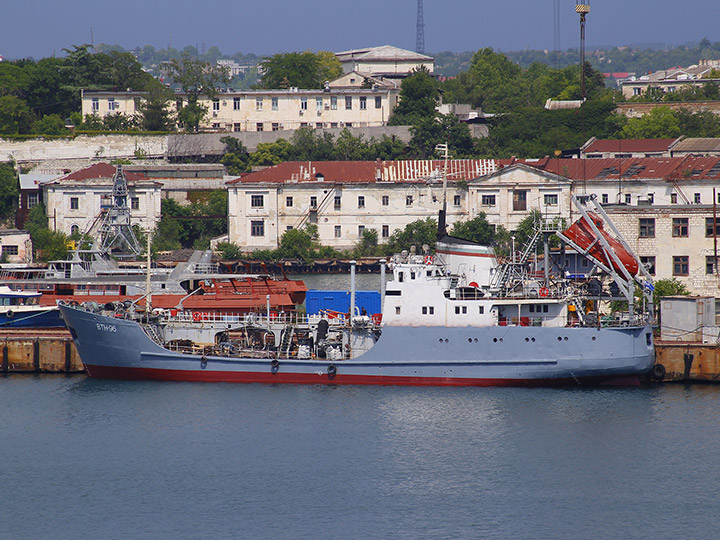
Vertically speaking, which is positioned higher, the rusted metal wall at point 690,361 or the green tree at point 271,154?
the green tree at point 271,154

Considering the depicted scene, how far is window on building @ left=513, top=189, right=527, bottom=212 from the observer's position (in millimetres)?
72688

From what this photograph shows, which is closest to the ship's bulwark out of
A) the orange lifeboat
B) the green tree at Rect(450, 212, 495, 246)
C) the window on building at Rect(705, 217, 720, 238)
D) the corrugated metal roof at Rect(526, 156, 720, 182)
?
the orange lifeboat

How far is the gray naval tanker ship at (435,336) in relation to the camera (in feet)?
124

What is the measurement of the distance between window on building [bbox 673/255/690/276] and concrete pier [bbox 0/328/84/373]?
79.6 feet

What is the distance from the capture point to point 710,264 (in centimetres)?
4812

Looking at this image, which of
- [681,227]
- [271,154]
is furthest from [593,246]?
[271,154]

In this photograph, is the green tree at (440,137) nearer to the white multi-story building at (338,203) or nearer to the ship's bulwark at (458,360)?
the white multi-story building at (338,203)

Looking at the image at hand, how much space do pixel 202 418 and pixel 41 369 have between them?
998 centimetres

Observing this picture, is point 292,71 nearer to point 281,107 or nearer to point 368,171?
point 281,107

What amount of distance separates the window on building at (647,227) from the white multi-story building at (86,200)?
35.5 m

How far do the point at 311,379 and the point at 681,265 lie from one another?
1785cm

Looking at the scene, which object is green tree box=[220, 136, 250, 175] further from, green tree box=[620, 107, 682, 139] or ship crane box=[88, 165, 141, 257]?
green tree box=[620, 107, 682, 139]

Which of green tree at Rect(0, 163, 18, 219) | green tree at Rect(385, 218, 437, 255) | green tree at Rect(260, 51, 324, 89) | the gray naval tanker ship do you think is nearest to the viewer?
the gray naval tanker ship

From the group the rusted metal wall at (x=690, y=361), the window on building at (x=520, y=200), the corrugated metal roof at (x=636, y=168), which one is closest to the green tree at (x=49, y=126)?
the window on building at (x=520, y=200)
